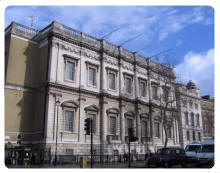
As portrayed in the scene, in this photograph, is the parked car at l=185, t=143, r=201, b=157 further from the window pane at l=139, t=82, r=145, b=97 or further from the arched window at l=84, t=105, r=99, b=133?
the window pane at l=139, t=82, r=145, b=97

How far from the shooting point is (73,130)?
96.1 ft

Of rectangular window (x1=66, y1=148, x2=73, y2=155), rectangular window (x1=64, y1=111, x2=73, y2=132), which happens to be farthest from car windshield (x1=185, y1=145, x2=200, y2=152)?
rectangular window (x1=64, y1=111, x2=73, y2=132)

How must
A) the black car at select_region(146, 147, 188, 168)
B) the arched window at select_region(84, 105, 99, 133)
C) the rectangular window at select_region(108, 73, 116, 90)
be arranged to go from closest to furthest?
the black car at select_region(146, 147, 188, 168)
the arched window at select_region(84, 105, 99, 133)
the rectangular window at select_region(108, 73, 116, 90)

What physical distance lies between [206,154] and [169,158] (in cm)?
328

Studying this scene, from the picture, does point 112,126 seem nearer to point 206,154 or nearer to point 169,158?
point 169,158

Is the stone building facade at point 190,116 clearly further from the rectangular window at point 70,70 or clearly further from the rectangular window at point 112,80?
the rectangular window at point 70,70

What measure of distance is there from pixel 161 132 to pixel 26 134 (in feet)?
73.7

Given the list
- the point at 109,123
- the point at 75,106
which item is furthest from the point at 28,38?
the point at 109,123

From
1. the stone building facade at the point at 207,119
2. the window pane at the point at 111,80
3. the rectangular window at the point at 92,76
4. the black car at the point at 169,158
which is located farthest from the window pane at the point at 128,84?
the stone building facade at the point at 207,119

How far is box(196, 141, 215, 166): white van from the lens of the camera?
2017 cm

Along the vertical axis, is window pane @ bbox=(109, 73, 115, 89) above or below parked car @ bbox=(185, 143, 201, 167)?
above

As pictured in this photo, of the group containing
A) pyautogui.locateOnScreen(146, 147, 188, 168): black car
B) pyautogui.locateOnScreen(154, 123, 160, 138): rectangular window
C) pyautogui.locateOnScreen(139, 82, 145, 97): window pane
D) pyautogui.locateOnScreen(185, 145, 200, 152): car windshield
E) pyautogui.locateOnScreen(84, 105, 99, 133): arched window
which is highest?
pyautogui.locateOnScreen(139, 82, 145, 97): window pane

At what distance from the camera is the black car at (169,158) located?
20828 mm

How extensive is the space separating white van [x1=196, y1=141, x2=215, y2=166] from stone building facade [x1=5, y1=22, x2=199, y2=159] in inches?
411
